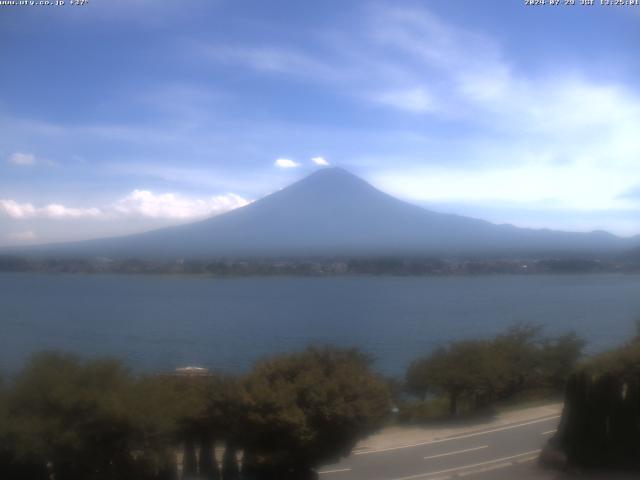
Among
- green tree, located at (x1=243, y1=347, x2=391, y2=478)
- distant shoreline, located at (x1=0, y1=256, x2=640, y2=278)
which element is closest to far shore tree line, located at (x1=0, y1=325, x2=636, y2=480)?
green tree, located at (x1=243, y1=347, x2=391, y2=478)

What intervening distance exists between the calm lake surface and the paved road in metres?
4.04

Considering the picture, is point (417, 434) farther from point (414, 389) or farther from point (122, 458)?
point (122, 458)

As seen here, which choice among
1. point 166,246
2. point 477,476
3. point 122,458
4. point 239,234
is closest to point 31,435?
point 122,458

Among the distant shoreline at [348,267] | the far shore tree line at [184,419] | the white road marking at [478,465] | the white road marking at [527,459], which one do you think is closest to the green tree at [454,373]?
the white road marking at [478,465]

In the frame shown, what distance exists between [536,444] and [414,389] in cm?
663

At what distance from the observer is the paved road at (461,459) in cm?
856

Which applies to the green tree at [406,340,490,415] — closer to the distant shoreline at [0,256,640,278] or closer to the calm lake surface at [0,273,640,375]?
the calm lake surface at [0,273,640,375]

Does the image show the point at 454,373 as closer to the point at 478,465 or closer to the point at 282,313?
the point at 478,465

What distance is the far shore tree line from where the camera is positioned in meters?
6.70

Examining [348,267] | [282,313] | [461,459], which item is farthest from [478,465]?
[348,267]

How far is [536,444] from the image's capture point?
32.6ft

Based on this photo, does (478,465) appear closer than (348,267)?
Yes

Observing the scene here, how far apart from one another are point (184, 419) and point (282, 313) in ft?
83.3

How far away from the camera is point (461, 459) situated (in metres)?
9.50
